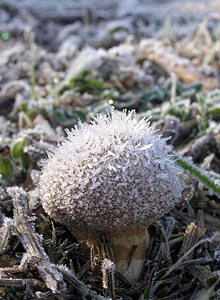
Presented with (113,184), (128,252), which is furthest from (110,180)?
(128,252)

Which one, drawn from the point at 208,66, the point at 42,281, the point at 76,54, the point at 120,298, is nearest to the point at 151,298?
the point at 120,298

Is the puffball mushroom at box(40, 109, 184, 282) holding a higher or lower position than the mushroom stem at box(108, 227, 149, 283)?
higher

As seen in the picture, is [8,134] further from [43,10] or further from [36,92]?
[43,10]

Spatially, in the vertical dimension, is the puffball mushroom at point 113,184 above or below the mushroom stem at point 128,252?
above

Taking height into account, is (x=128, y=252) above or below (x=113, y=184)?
below

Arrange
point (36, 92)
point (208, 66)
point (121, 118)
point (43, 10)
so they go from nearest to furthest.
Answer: point (121, 118) → point (36, 92) → point (208, 66) → point (43, 10)

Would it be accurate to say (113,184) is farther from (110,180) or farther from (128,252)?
(128,252)

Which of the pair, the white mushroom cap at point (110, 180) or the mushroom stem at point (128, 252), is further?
the mushroom stem at point (128, 252)
